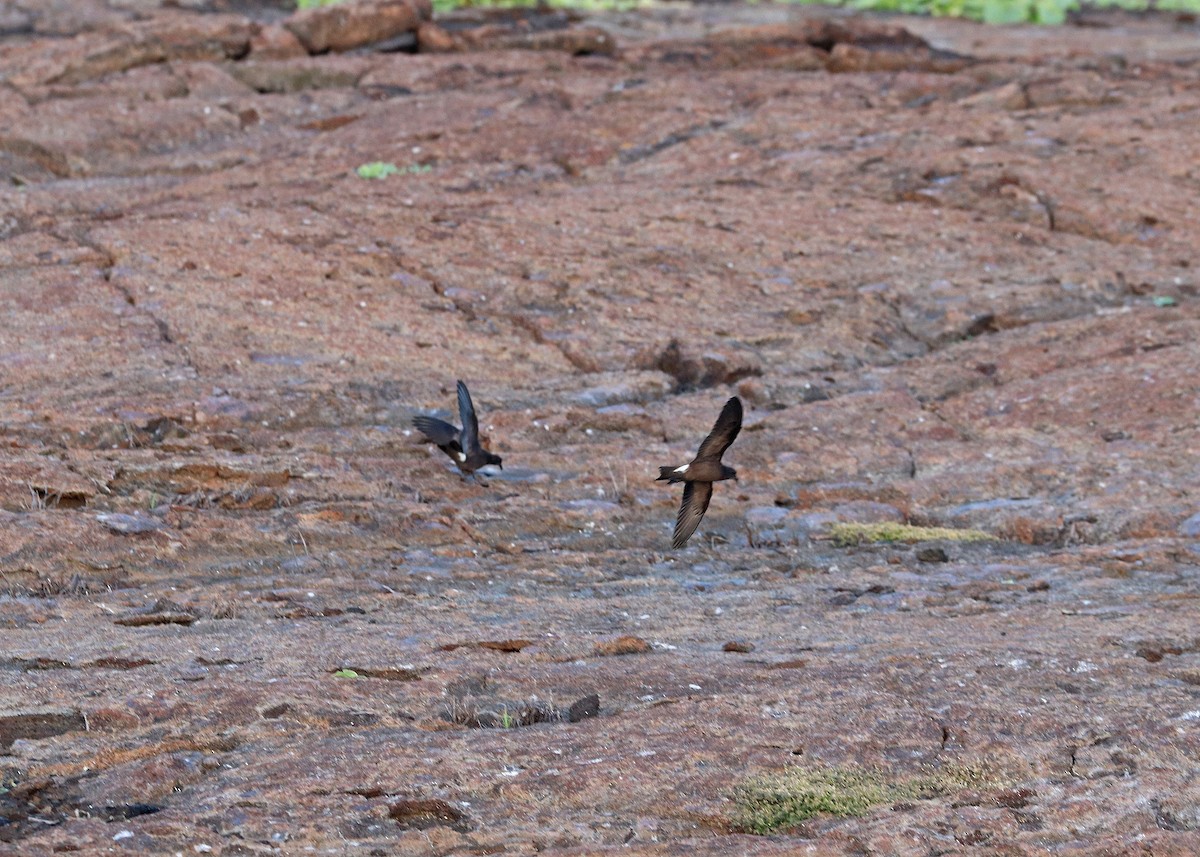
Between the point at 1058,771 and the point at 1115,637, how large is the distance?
1714 millimetres

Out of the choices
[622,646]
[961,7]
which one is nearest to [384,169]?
[622,646]

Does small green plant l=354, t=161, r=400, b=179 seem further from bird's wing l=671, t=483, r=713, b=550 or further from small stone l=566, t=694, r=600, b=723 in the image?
small stone l=566, t=694, r=600, b=723

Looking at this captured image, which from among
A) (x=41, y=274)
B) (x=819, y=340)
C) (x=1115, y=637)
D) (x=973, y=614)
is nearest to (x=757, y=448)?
(x=819, y=340)

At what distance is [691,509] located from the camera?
27.3ft

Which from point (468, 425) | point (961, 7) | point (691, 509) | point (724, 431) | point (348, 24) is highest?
point (961, 7)

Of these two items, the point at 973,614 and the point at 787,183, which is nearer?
the point at 973,614

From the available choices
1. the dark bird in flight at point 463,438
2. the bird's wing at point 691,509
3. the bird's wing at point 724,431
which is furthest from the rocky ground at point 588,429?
the bird's wing at point 724,431

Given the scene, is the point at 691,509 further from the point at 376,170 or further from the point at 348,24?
the point at 348,24

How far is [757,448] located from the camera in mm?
10211

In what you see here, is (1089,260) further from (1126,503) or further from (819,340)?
(1126,503)

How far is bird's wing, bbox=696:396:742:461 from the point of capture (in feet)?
25.1

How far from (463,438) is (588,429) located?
4.32 ft

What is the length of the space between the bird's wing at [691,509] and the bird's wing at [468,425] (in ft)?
5.32

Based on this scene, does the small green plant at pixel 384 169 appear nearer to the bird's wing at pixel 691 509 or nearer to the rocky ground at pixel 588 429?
the rocky ground at pixel 588 429
